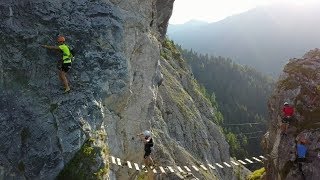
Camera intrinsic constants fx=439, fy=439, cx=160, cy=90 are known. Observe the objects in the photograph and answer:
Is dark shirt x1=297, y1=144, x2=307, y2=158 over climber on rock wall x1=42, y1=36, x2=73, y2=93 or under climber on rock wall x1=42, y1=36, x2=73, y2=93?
under

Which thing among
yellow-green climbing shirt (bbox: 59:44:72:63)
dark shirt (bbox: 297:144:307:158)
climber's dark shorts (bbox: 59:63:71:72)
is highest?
yellow-green climbing shirt (bbox: 59:44:72:63)

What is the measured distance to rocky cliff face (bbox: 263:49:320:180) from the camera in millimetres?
32906

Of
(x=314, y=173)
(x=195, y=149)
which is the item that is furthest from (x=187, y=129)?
(x=314, y=173)

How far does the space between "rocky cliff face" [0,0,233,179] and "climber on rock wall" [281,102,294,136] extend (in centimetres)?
1139

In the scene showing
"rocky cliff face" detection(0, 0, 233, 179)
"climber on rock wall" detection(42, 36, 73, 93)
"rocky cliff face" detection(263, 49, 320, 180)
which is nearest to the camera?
"rocky cliff face" detection(0, 0, 233, 179)

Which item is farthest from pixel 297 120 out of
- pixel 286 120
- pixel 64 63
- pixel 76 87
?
pixel 64 63

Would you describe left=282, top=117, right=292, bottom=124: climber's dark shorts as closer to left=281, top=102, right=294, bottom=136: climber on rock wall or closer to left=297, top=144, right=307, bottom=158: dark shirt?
left=281, top=102, right=294, bottom=136: climber on rock wall

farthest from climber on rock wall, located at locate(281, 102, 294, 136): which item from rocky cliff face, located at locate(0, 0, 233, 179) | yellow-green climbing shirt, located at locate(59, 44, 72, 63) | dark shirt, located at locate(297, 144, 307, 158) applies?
yellow-green climbing shirt, located at locate(59, 44, 72, 63)

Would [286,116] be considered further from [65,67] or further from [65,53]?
[65,53]

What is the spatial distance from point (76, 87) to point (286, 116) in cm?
1647

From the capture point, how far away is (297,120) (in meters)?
35.2

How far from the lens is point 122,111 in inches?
1350

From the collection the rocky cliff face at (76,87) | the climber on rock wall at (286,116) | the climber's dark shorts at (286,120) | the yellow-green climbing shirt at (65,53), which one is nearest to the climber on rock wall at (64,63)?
the yellow-green climbing shirt at (65,53)

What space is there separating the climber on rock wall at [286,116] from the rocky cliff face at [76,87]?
37.4ft
